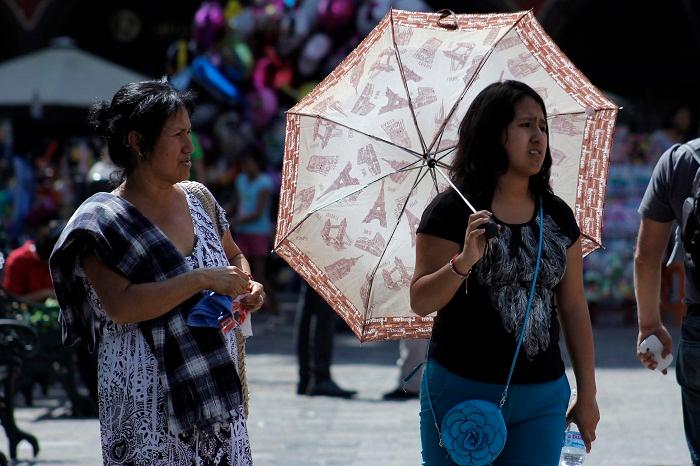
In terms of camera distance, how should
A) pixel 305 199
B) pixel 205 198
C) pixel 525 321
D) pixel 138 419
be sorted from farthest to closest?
pixel 305 199 → pixel 205 198 → pixel 525 321 → pixel 138 419

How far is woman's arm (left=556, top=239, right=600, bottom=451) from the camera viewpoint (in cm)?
422

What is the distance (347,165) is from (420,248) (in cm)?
102

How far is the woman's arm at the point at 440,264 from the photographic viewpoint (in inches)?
151

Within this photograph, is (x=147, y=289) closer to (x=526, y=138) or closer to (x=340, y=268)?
(x=526, y=138)

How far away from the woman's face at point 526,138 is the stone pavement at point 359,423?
3.40m

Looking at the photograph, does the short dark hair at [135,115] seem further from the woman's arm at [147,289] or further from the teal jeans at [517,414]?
the teal jeans at [517,414]

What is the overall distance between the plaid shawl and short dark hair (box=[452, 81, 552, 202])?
0.84 metres

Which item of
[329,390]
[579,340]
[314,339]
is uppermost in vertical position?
[579,340]

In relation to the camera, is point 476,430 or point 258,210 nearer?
point 476,430

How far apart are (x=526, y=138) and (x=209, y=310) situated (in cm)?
100

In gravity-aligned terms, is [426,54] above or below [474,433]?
above

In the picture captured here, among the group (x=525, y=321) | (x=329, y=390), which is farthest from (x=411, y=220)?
(x=329, y=390)

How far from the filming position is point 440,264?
13.2 ft

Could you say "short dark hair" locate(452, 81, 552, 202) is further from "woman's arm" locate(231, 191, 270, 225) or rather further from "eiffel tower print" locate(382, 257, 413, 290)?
"woman's arm" locate(231, 191, 270, 225)
